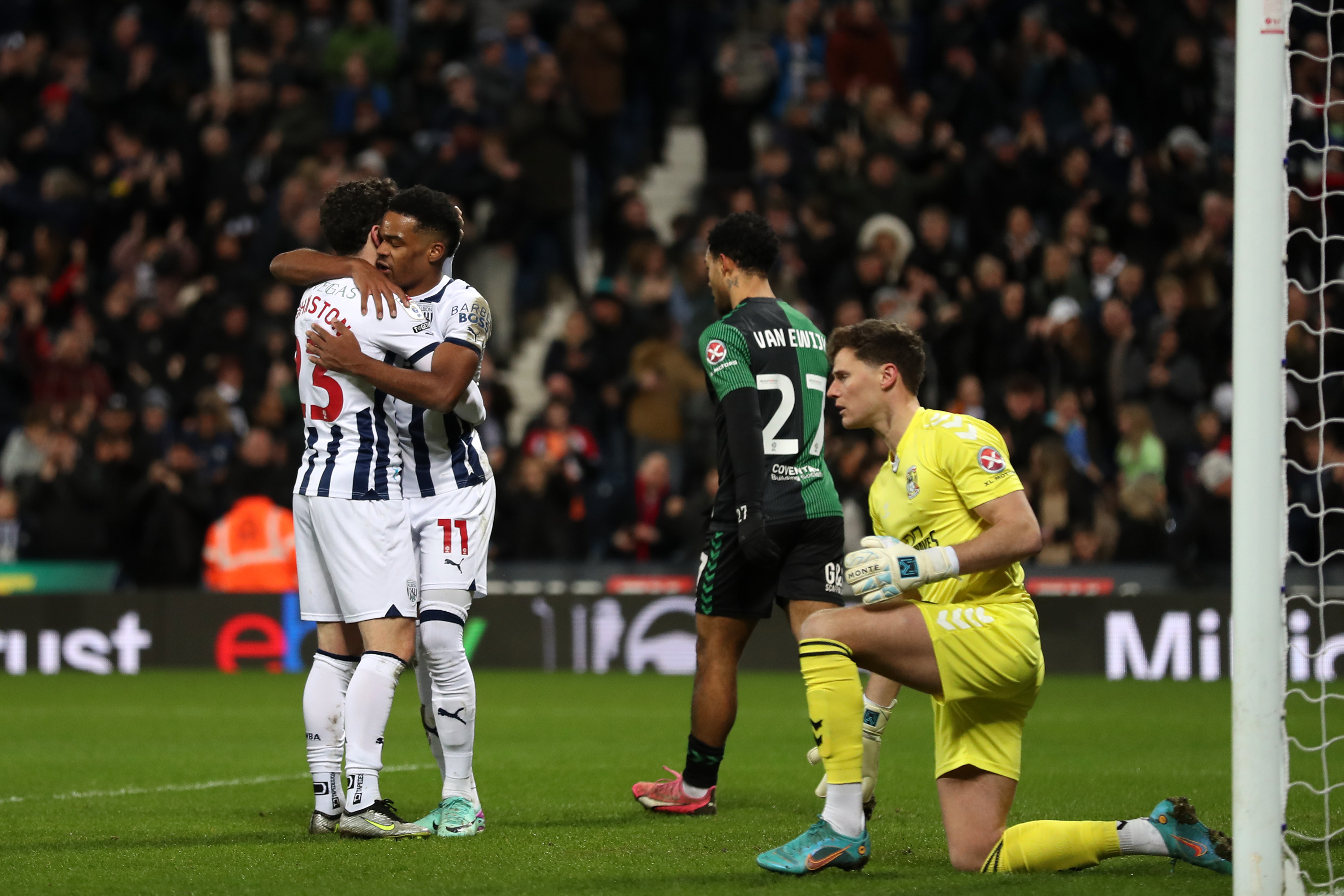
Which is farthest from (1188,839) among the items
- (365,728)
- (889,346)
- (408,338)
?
(408,338)

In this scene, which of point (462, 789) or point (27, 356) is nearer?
point (462, 789)

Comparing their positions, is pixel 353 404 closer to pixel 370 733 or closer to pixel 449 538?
pixel 449 538

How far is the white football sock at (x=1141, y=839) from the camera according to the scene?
4977 millimetres

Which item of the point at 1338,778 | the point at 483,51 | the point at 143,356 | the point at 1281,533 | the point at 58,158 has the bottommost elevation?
the point at 1338,778

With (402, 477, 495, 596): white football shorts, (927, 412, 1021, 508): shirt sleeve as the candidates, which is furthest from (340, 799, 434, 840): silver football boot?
(927, 412, 1021, 508): shirt sleeve

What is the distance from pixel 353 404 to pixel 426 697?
115 centimetres

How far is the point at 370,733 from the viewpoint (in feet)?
19.9

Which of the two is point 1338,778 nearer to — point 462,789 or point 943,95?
point 462,789

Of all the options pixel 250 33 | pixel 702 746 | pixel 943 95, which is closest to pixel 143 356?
pixel 250 33

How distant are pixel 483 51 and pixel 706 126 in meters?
2.64

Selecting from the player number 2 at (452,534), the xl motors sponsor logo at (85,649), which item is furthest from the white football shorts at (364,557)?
the xl motors sponsor logo at (85,649)

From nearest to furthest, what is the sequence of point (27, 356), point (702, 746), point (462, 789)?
point (462, 789) < point (702, 746) < point (27, 356)

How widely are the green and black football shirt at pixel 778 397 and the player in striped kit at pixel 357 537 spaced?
1.16m

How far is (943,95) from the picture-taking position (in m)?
18.8
